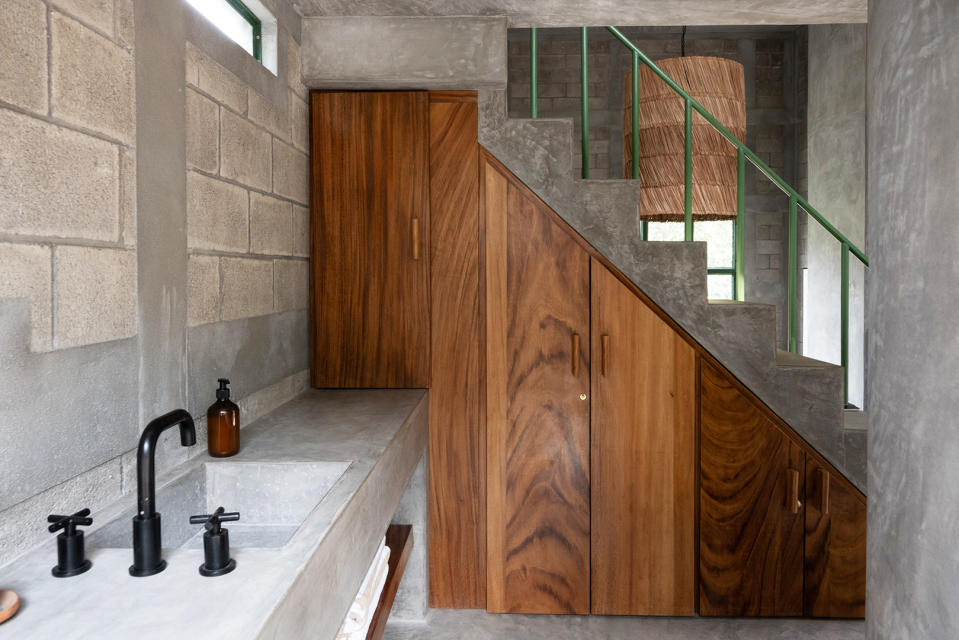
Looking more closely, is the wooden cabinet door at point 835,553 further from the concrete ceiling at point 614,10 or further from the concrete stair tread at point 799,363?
the concrete ceiling at point 614,10

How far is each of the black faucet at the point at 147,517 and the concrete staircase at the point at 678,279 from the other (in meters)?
2.02

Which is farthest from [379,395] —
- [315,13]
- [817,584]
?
[817,584]

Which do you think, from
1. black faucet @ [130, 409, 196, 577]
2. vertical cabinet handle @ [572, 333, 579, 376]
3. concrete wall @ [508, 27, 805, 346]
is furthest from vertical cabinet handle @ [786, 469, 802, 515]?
concrete wall @ [508, 27, 805, 346]

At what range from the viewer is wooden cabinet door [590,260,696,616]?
2842 millimetres

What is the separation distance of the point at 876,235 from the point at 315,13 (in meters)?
2.33

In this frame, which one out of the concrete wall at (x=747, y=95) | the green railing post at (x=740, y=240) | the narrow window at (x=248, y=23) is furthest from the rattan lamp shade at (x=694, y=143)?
the concrete wall at (x=747, y=95)

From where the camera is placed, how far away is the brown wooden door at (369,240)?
9.32ft

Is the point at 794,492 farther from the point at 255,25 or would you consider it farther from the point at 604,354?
the point at 255,25

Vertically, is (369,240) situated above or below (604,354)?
above

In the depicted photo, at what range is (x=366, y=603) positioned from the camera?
1.79 m

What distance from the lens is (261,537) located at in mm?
1595

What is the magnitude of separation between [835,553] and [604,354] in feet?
4.44

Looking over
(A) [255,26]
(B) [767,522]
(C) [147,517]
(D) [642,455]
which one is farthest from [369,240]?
(B) [767,522]

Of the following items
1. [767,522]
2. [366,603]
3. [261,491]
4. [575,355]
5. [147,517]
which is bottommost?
[767,522]
